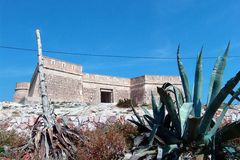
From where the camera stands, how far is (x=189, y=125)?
4738mm

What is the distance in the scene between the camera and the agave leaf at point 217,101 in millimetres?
4352

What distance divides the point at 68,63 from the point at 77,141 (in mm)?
18033

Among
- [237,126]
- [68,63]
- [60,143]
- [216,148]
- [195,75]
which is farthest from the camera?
[68,63]

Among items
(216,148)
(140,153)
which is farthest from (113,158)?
(216,148)

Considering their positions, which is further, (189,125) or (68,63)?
(68,63)

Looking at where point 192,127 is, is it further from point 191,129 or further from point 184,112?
point 184,112

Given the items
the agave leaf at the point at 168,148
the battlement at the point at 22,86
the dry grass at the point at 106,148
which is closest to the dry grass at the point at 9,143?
the dry grass at the point at 106,148

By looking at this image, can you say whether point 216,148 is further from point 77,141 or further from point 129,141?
point 77,141

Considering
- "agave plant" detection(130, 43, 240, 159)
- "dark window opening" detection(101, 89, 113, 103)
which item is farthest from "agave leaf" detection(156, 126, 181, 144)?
"dark window opening" detection(101, 89, 113, 103)

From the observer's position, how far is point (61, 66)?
24.8 meters

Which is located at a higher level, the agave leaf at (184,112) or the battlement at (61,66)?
the battlement at (61,66)

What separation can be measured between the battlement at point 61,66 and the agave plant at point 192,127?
1892cm

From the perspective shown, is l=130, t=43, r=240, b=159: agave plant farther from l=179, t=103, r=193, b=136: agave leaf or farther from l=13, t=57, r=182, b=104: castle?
l=13, t=57, r=182, b=104: castle

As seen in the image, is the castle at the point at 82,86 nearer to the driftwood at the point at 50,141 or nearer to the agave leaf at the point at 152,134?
the driftwood at the point at 50,141
